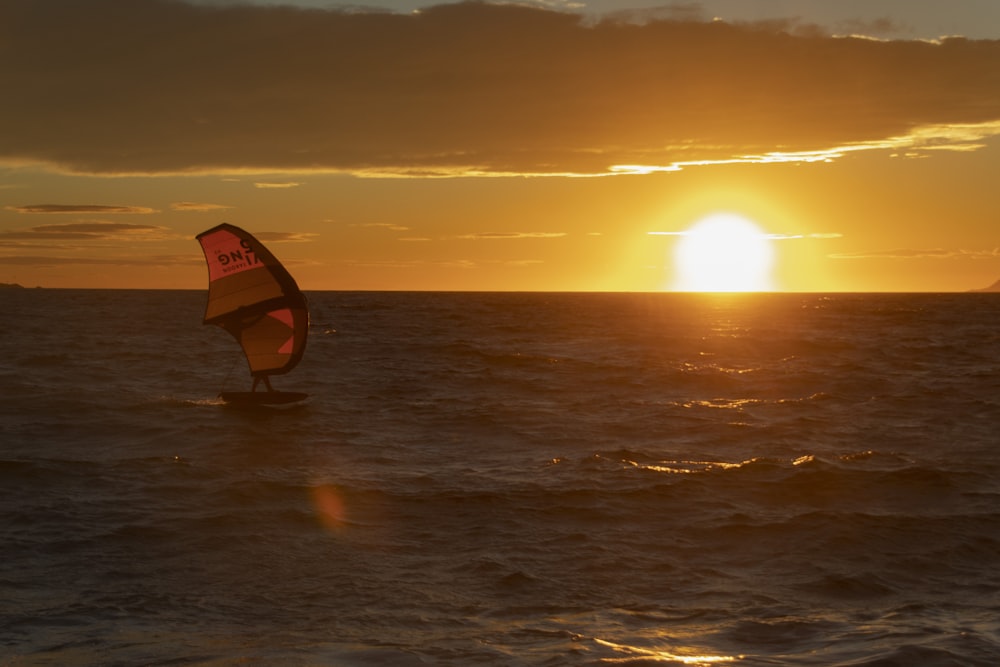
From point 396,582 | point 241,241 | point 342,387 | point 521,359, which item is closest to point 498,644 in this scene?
point 396,582

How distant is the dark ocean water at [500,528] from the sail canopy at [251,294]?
94.1 inches

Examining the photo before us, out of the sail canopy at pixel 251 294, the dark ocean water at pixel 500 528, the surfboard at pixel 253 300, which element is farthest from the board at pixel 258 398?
the sail canopy at pixel 251 294

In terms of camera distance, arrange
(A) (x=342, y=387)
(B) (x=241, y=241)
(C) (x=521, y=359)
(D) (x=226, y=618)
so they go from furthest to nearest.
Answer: (C) (x=521, y=359)
(A) (x=342, y=387)
(B) (x=241, y=241)
(D) (x=226, y=618)

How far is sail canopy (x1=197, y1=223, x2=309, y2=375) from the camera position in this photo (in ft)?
91.1

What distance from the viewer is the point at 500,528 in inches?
598

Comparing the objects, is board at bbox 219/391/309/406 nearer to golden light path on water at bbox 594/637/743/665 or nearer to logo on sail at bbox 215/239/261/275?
logo on sail at bbox 215/239/261/275

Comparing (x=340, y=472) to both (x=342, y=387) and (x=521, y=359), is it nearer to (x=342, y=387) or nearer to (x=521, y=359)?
(x=342, y=387)

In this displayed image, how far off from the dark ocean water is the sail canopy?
2389 mm

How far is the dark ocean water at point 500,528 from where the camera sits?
1017 cm

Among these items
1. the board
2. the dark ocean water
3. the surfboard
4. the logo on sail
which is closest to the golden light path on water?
the dark ocean water

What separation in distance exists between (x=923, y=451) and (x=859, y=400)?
33.2ft

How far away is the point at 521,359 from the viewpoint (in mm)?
47656

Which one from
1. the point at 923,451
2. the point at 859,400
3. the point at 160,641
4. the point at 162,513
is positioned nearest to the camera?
the point at 160,641

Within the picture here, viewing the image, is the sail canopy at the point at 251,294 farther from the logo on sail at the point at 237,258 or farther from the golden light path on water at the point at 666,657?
the golden light path on water at the point at 666,657
